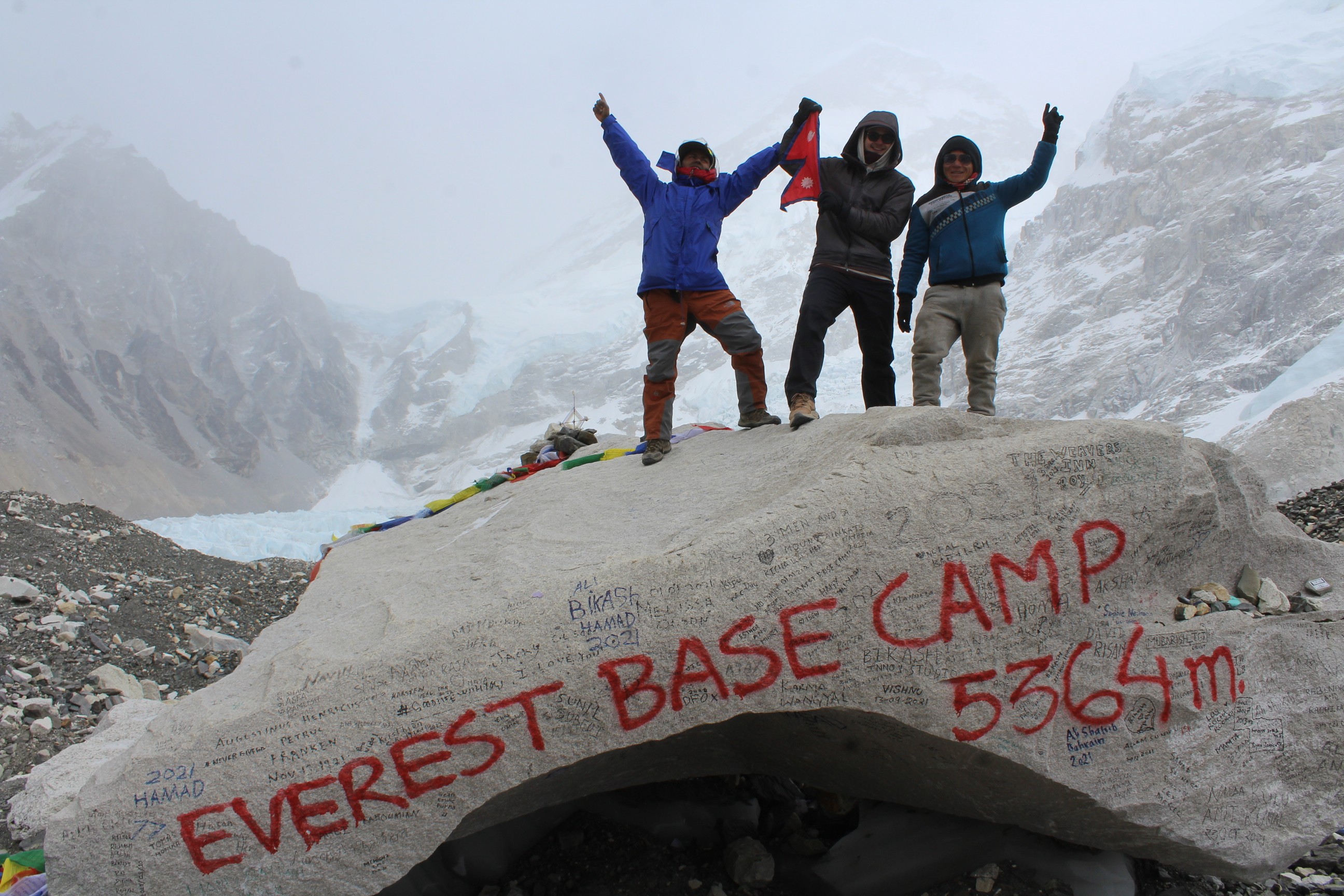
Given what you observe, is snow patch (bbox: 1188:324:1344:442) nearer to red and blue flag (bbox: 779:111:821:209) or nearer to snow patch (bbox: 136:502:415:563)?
red and blue flag (bbox: 779:111:821:209)

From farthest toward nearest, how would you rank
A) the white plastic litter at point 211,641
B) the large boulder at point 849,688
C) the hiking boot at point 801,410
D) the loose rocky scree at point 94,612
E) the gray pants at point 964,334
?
the white plastic litter at point 211,641 → the loose rocky scree at point 94,612 → the gray pants at point 964,334 → the hiking boot at point 801,410 → the large boulder at point 849,688

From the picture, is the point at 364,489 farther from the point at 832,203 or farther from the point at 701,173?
the point at 832,203

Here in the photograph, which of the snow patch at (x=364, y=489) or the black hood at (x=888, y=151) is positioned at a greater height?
the black hood at (x=888, y=151)

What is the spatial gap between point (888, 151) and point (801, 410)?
6.20ft

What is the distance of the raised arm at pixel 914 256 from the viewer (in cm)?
492

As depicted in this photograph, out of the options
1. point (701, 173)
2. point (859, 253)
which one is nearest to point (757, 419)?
point (859, 253)

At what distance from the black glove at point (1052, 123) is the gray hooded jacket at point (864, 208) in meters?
0.84

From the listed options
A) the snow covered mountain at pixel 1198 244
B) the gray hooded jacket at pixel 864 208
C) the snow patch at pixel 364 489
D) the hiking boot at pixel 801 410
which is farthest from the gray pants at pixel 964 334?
the snow patch at pixel 364 489

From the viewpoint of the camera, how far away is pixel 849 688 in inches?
110

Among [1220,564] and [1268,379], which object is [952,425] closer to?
[1220,564]

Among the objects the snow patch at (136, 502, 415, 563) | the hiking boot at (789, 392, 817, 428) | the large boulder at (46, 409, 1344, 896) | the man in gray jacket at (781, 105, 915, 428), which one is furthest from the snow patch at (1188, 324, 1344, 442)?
the snow patch at (136, 502, 415, 563)

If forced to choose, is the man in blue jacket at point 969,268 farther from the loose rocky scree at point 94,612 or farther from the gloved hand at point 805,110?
the loose rocky scree at point 94,612

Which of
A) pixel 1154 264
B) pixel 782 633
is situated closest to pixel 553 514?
pixel 782 633

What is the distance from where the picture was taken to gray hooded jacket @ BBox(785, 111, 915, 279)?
186 inches
